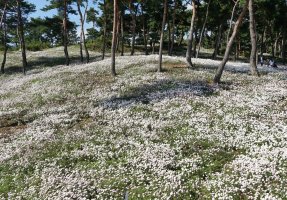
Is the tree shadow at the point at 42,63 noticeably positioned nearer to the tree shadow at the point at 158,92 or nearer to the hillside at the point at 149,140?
the hillside at the point at 149,140

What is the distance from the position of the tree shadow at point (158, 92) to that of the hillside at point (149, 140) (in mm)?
85

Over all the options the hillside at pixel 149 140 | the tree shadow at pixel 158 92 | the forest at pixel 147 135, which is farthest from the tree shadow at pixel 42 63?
the tree shadow at pixel 158 92

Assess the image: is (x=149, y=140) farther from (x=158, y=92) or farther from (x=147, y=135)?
(x=158, y=92)

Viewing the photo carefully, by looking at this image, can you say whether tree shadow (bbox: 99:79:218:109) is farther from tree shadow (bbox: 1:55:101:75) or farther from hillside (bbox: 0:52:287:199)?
tree shadow (bbox: 1:55:101:75)

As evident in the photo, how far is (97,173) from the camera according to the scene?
57.4ft

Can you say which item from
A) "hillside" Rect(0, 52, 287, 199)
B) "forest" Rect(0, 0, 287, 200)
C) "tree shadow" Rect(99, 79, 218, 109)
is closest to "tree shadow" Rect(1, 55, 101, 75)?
"forest" Rect(0, 0, 287, 200)

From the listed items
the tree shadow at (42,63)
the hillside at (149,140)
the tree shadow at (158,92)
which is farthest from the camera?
the tree shadow at (42,63)

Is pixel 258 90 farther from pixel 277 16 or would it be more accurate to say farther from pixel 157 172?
pixel 277 16

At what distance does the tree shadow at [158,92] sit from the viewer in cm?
2781

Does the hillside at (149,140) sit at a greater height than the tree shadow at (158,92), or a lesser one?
lesser

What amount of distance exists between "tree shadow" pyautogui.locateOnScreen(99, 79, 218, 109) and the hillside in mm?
85

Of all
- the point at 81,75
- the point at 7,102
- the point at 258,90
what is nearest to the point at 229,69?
the point at 258,90

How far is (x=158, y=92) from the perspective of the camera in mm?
29672

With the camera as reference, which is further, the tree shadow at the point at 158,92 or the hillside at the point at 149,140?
the tree shadow at the point at 158,92
